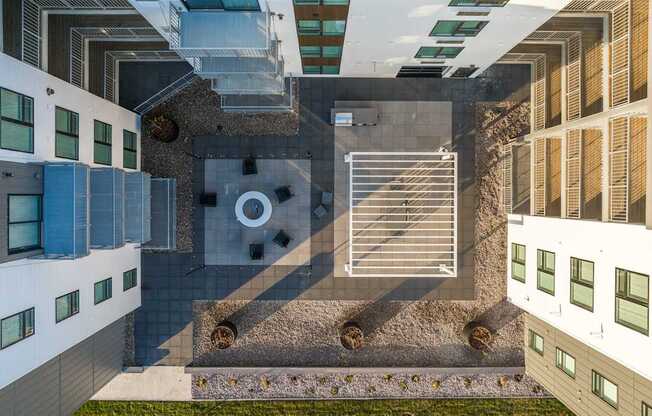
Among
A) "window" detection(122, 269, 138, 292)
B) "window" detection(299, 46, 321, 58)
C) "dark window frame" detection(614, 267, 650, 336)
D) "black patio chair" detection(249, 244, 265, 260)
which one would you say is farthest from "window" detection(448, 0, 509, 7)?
"window" detection(122, 269, 138, 292)

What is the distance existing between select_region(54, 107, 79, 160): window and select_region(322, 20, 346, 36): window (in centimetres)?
906

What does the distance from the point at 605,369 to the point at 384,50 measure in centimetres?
1323

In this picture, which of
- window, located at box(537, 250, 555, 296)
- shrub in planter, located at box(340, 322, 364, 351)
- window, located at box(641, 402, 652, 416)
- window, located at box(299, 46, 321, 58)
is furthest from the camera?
shrub in planter, located at box(340, 322, 364, 351)

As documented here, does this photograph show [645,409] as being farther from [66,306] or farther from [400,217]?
[66,306]

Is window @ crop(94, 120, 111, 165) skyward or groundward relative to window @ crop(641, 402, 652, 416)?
skyward

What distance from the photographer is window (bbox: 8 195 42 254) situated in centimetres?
1077

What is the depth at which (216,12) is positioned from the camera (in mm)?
11258

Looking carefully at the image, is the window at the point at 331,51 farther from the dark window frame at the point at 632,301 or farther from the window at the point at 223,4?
the dark window frame at the point at 632,301

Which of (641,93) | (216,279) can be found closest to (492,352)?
(641,93)

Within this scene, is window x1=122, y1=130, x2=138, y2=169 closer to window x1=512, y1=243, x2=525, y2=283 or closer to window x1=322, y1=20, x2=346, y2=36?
window x1=322, y1=20, x2=346, y2=36

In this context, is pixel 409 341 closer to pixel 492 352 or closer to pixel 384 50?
pixel 492 352

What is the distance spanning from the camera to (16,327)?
11.2 m

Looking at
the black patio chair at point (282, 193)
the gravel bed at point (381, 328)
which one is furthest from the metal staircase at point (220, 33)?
the gravel bed at point (381, 328)

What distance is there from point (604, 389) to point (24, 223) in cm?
1908
